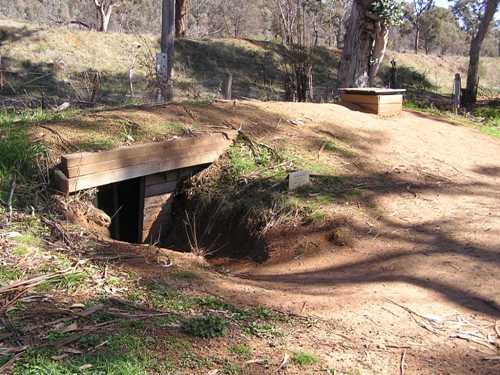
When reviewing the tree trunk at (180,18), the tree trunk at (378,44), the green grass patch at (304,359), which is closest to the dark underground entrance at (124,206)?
the green grass patch at (304,359)

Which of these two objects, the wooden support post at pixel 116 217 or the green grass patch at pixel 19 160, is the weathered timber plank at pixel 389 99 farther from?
the green grass patch at pixel 19 160

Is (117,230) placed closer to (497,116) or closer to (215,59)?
(497,116)

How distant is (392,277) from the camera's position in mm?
4172

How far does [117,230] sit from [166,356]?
3768mm

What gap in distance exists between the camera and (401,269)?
430cm

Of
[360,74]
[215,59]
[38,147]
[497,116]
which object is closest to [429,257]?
[38,147]

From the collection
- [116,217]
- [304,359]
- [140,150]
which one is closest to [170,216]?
[116,217]

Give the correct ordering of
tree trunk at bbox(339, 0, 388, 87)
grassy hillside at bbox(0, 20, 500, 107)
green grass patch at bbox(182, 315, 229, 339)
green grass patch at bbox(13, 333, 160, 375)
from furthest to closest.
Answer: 1. grassy hillside at bbox(0, 20, 500, 107)
2. tree trunk at bbox(339, 0, 388, 87)
3. green grass patch at bbox(182, 315, 229, 339)
4. green grass patch at bbox(13, 333, 160, 375)

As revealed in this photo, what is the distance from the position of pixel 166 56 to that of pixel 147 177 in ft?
16.8

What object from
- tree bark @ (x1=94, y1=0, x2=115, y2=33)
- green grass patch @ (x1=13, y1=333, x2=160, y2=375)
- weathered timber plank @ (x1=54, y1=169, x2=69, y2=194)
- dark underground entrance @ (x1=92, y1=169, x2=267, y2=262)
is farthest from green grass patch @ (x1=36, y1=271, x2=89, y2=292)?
tree bark @ (x1=94, y1=0, x2=115, y2=33)

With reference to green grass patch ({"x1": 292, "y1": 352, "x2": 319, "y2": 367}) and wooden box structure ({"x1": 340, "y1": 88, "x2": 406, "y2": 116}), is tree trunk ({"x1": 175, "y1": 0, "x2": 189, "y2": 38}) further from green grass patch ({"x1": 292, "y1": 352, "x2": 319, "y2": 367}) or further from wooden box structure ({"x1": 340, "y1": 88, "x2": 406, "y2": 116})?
green grass patch ({"x1": 292, "y1": 352, "x2": 319, "y2": 367})

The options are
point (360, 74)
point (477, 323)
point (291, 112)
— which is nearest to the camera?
point (477, 323)

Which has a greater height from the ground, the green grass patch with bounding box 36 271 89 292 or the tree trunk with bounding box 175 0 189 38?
the tree trunk with bounding box 175 0 189 38

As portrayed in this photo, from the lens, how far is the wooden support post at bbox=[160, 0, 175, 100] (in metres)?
10.3
